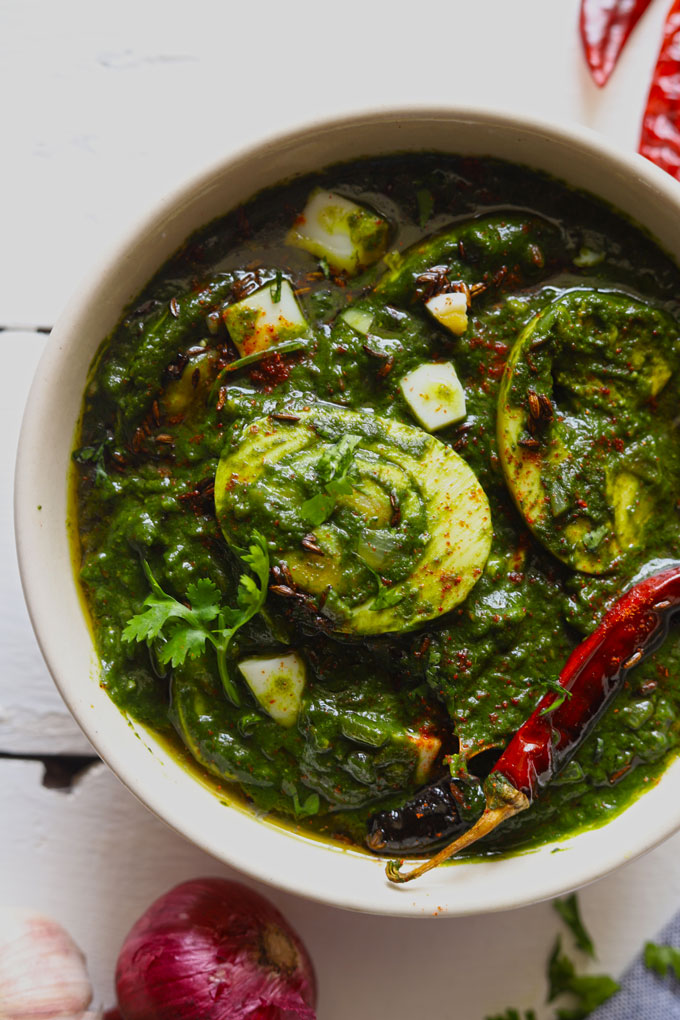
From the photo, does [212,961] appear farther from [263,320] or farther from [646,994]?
[263,320]

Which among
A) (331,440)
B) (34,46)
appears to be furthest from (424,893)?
(34,46)

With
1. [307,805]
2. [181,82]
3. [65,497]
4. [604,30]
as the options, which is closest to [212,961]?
[307,805]

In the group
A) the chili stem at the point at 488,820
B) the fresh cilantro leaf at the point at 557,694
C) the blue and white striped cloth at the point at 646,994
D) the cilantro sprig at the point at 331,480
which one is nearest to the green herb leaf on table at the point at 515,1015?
the blue and white striped cloth at the point at 646,994

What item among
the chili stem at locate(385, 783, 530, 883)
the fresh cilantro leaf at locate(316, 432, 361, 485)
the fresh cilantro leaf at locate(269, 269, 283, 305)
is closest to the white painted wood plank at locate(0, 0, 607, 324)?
the fresh cilantro leaf at locate(269, 269, 283, 305)

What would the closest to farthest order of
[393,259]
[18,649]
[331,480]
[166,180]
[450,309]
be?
[331,480] → [450,309] → [393,259] → [166,180] → [18,649]

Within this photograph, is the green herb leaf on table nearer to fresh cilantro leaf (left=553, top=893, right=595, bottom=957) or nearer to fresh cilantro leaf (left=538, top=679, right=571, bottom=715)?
fresh cilantro leaf (left=553, top=893, right=595, bottom=957)

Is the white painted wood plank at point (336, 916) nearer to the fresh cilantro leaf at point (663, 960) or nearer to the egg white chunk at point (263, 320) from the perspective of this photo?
the fresh cilantro leaf at point (663, 960)
